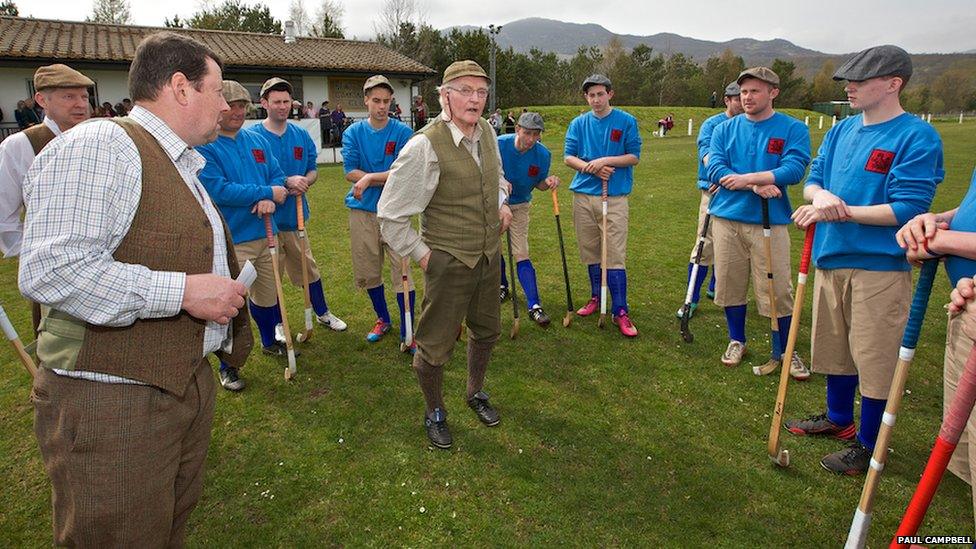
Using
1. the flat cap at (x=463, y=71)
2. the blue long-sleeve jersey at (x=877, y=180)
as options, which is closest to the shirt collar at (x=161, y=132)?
the flat cap at (x=463, y=71)

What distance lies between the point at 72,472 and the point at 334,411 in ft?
8.24

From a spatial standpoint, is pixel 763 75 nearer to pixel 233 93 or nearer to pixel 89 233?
pixel 233 93

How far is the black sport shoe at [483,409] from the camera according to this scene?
13.7 ft

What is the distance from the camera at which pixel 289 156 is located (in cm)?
550

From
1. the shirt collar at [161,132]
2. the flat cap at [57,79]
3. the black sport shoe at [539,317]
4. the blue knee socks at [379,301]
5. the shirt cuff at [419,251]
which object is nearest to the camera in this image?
→ the shirt collar at [161,132]

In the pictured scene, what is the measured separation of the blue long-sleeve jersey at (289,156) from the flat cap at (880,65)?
4731mm

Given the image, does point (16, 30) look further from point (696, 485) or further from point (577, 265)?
point (696, 485)

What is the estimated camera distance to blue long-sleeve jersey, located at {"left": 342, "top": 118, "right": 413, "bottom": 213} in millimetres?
5336

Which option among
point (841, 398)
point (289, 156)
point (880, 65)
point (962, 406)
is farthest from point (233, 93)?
point (841, 398)

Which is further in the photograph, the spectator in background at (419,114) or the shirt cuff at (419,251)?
the spectator in background at (419,114)

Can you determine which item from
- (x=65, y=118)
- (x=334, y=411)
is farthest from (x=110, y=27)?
(x=334, y=411)

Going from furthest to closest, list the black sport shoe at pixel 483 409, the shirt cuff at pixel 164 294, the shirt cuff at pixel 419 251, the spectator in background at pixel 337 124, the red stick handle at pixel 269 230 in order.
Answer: the spectator in background at pixel 337 124 < the red stick handle at pixel 269 230 < the black sport shoe at pixel 483 409 < the shirt cuff at pixel 419 251 < the shirt cuff at pixel 164 294

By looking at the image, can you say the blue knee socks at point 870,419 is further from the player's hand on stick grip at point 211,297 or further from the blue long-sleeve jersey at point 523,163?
the player's hand on stick grip at point 211,297

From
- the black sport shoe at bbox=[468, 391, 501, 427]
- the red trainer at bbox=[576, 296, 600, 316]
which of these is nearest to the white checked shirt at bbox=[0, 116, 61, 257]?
the black sport shoe at bbox=[468, 391, 501, 427]
